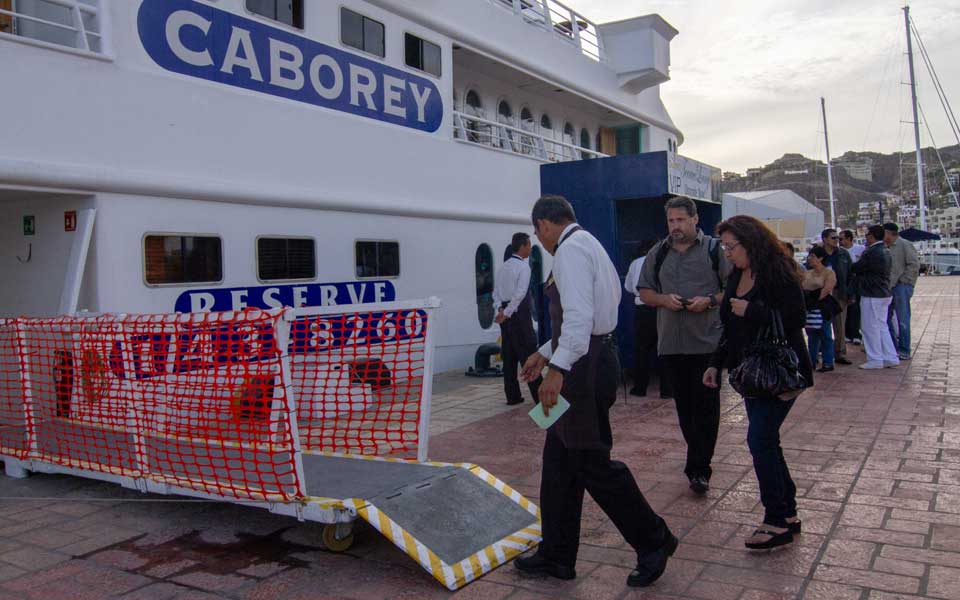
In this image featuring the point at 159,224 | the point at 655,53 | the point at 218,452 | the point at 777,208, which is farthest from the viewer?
the point at 777,208

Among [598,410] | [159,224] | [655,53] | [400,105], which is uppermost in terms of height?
[655,53]

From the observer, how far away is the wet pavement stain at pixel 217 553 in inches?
161

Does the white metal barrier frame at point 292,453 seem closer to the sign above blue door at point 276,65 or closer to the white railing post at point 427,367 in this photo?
the white railing post at point 427,367

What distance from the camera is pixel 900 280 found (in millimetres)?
10570

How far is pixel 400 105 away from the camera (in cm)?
1020

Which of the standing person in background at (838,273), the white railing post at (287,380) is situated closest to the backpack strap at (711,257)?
the white railing post at (287,380)

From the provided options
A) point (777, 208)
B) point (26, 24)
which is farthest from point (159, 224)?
point (777, 208)

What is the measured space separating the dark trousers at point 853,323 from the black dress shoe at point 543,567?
9828 millimetres

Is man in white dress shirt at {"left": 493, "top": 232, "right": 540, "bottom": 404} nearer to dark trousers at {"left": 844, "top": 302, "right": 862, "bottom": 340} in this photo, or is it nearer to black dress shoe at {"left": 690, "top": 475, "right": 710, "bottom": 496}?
black dress shoe at {"left": 690, "top": 475, "right": 710, "bottom": 496}

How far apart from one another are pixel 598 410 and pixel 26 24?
6148 mm

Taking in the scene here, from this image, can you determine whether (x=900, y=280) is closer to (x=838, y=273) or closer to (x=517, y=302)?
(x=838, y=273)

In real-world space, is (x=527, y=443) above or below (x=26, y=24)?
below

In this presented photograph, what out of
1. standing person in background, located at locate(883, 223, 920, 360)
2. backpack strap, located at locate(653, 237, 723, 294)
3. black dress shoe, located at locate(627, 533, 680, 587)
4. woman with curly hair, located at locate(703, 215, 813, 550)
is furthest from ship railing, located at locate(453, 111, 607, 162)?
black dress shoe, located at locate(627, 533, 680, 587)

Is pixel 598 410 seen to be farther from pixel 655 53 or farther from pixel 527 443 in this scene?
pixel 655 53
